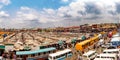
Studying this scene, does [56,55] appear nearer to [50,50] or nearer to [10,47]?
[50,50]

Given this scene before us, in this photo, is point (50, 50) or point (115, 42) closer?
point (50, 50)

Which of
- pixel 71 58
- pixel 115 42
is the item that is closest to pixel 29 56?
pixel 71 58

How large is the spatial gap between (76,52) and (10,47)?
13.8 meters

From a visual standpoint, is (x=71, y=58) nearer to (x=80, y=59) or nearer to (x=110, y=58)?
(x=80, y=59)

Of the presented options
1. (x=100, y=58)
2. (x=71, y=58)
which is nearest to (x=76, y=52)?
(x=71, y=58)

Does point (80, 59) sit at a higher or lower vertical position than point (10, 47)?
lower

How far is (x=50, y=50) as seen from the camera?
3356cm

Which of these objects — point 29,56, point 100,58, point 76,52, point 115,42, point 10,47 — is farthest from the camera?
point 115,42

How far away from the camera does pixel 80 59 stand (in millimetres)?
32531

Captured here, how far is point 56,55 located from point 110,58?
8604 millimetres

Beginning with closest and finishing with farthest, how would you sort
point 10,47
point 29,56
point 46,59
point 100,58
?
point 100,58, point 29,56, point 46,59, point 10,47

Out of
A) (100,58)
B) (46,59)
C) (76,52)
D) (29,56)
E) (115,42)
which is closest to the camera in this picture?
(100,58)

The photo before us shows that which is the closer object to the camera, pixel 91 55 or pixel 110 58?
pixel 110 58

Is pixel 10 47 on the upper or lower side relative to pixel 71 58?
upper
